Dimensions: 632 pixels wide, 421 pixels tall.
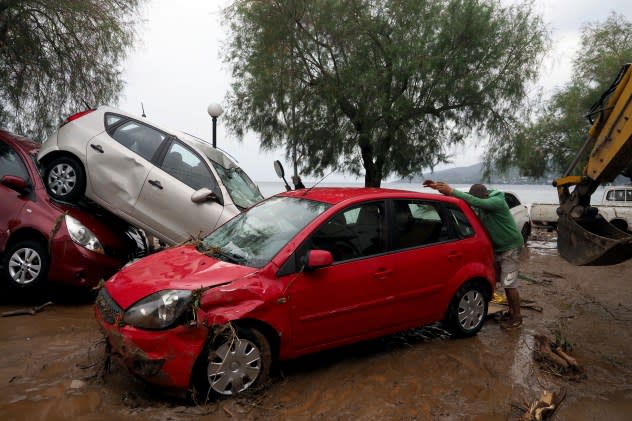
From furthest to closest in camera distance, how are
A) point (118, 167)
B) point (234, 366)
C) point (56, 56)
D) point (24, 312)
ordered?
point (56, 56) < point (118, 167) < point (24, 312) < point (234, 366)

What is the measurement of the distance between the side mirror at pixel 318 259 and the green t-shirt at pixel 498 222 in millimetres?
2377

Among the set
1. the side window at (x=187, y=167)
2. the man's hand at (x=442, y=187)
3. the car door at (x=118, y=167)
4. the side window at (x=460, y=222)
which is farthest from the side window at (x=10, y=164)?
the side window at (x=460, y=222)

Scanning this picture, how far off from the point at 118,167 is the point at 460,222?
436 cm

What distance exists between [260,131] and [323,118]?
2698mm

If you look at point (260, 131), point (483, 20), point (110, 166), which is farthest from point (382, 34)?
point (110, 166)

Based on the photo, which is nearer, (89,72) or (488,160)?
(89,72)

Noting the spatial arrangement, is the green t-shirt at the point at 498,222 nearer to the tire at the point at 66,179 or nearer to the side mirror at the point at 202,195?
the side mirror at the point at 202,195

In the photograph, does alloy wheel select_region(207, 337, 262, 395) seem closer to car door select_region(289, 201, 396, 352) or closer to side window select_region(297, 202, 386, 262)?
car door select_region(289, 201, 396, 352)

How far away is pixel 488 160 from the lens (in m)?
17.8

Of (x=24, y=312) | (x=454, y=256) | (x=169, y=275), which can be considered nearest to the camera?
(x=169, y=275)

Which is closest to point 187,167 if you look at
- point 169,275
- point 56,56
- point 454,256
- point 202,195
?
point 202,195

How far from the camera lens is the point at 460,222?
5.14 m

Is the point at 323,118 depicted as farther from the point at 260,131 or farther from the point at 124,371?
the point at 124,371

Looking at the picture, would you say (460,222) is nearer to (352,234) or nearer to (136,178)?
(352,234)
